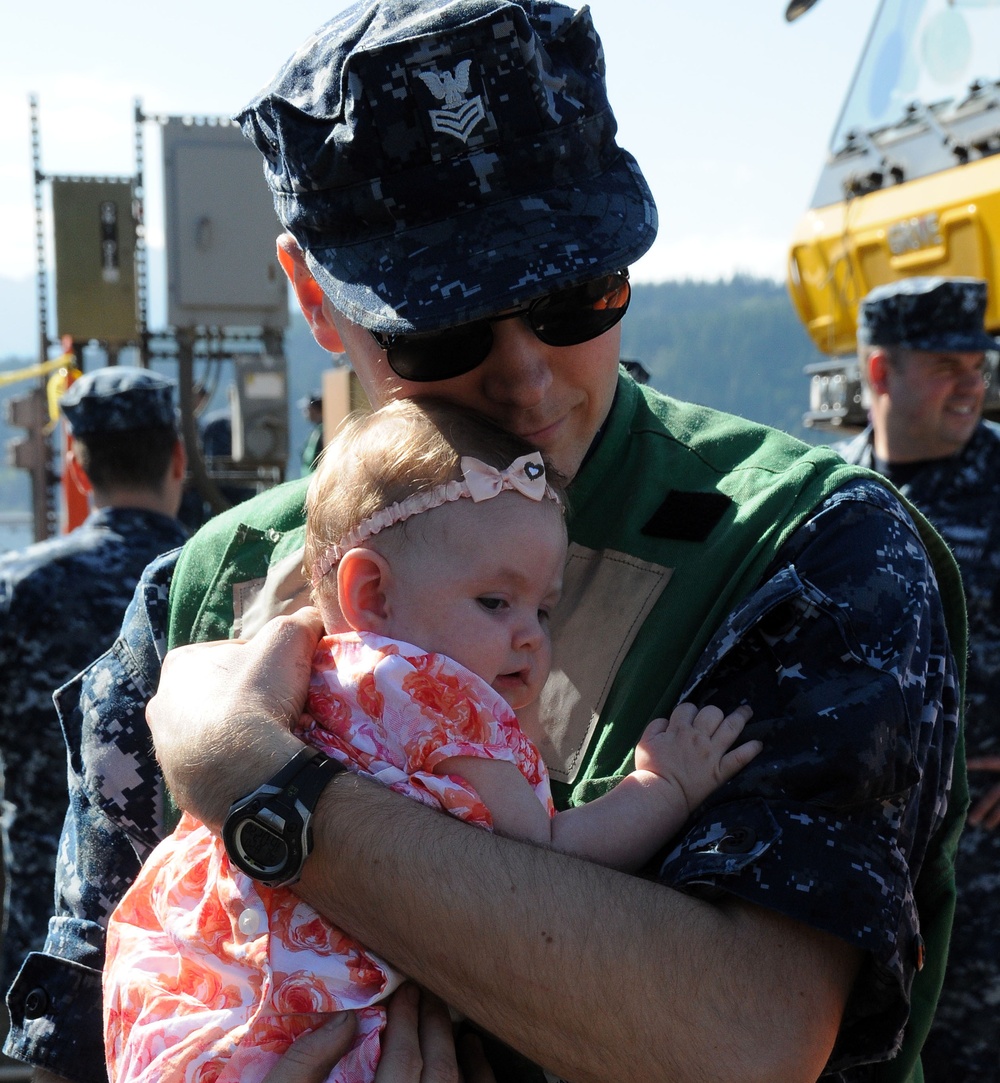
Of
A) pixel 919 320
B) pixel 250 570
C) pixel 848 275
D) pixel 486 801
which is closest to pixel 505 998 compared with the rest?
pixel 486 801

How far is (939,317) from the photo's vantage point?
543cm

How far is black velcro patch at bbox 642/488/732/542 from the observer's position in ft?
6.10

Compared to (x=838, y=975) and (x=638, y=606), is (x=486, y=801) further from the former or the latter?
(x=838, y=975)

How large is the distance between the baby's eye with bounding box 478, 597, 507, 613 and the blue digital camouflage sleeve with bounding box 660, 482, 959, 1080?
0.31m

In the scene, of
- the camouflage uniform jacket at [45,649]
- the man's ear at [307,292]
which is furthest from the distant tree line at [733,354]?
the man's ear at [307,292]

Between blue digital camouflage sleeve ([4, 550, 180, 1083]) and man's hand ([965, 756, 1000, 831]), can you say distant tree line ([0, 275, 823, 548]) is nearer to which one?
man's hand ([965, 756, 1000, 831])

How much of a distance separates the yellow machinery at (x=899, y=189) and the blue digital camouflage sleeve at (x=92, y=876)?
5.01 metres

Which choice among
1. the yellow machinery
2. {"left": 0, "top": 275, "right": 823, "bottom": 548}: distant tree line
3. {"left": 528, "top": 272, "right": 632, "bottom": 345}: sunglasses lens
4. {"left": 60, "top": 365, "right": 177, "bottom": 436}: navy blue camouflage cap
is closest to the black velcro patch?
{"left": 528, "top": 272, "right": 632, "bottom": 345}: sunglasses lens

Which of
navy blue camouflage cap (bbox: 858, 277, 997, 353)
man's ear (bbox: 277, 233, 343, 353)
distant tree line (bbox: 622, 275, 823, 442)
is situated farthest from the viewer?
distant tree line (bbox: 622, 275, 823, 442)

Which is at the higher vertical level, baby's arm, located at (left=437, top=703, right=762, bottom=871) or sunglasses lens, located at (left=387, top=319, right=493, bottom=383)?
sunglasses lens, located at (left=387, top=319, right=493, bottom=383)

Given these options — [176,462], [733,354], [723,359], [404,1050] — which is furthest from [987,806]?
[733,354]

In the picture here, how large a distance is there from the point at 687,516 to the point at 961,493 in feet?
11.6

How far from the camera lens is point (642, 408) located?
6.97 feet

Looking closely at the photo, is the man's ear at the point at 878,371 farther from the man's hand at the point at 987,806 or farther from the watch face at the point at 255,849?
the watch face at the point at 255,849
